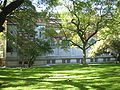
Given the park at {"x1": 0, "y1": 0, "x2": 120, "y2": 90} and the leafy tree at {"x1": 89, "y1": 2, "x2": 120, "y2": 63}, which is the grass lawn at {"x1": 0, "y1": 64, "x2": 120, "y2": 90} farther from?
the leafy tree at {"x1": 89, "y1": 2, "x2": 120, "y2": 63}

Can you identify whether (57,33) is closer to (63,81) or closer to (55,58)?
(55,58)

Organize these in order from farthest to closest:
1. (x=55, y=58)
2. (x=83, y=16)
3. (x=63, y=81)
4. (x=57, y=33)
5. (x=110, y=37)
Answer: (x=55, y=58)
(x=110, y=37)
(x=57, y=33)
(x=83, y=16)
(x=63, y=81)

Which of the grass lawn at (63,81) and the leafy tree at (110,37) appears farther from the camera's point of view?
the leafy tree at (110,37)

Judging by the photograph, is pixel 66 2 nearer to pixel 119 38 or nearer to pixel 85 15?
pixel 85 15

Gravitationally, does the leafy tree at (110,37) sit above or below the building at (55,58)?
above

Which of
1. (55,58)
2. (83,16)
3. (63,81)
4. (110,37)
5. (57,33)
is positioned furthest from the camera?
(55,58)

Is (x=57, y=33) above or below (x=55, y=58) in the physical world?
above

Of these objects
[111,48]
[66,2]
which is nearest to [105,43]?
[111,48]

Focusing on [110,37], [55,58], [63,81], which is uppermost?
[110,37]

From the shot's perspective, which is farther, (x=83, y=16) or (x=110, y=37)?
(x=110, y=37)

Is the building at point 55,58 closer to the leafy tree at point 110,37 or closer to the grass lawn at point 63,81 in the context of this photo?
the leafy tree at point 110,37

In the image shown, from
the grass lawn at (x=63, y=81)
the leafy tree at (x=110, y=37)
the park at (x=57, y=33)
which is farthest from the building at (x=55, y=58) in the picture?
the grass lawn at (x=63, y=81)

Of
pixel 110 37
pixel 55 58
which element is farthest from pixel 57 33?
pixel 55 58

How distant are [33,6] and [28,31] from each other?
301cm
